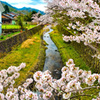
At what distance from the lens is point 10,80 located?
4195 millimetres

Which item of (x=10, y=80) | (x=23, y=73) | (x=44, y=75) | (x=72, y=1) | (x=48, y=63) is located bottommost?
(x=48, y=63)

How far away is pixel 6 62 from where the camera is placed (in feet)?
32.4

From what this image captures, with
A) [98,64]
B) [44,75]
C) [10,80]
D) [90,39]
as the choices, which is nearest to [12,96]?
[10,80]

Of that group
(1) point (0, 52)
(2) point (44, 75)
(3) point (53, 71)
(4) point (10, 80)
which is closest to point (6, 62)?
(1) point (0, 52)

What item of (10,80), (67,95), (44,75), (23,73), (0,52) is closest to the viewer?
(67,95)

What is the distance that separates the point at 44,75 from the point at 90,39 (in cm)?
381

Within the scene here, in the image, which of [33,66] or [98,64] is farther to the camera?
[33,66]

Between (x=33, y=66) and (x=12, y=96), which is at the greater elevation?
(x=12, y=96)

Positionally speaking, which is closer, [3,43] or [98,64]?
[98,64]

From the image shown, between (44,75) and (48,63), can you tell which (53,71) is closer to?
(48,63)

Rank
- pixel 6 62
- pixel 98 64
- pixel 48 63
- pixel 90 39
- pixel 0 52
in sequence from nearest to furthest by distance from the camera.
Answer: pixel 90 39 → pixel 98 64 → pixel 6 62 → pixel 0 52 → pixel 48 63

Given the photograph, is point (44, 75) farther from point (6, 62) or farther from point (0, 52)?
point (0, 52)

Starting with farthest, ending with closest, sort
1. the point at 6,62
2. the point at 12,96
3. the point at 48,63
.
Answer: the point at 48,63, the point at 6,62, the point at 12,96

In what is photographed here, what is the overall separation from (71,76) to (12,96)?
5.81ft
